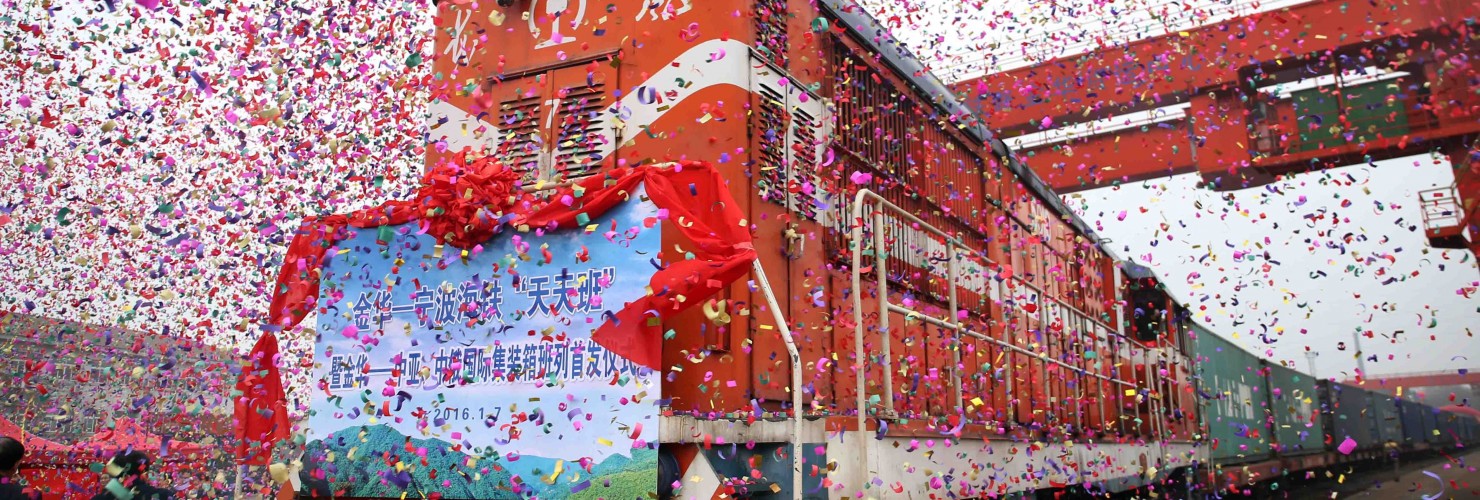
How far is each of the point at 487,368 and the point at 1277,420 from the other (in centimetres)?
1814

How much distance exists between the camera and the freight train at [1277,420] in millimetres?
13383

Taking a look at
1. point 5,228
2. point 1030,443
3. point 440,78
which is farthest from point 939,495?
point 5,228

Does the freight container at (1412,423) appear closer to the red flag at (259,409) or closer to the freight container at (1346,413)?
the freight container at (1346,413)

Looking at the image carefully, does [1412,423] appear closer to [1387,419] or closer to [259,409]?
[1387,419]

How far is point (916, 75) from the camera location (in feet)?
20.2

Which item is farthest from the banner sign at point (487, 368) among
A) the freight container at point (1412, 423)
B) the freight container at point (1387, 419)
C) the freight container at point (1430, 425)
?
the freight container at point (1430, 425)

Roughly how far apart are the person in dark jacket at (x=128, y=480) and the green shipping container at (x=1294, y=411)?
1680 centimetres

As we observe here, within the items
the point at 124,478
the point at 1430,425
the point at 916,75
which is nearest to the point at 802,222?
the point at 916,75

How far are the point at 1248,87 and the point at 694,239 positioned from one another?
31.3 ft

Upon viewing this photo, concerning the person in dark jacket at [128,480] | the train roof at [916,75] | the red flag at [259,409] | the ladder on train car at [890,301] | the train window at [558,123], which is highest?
the train roof at [916,75]

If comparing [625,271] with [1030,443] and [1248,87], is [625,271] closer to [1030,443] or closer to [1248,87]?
[1030,443]

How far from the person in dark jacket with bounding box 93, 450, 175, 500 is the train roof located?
3.88m

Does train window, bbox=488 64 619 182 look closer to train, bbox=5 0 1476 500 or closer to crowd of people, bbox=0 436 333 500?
train, bbox=5 0 1476 500

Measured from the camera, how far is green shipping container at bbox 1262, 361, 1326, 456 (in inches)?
682
